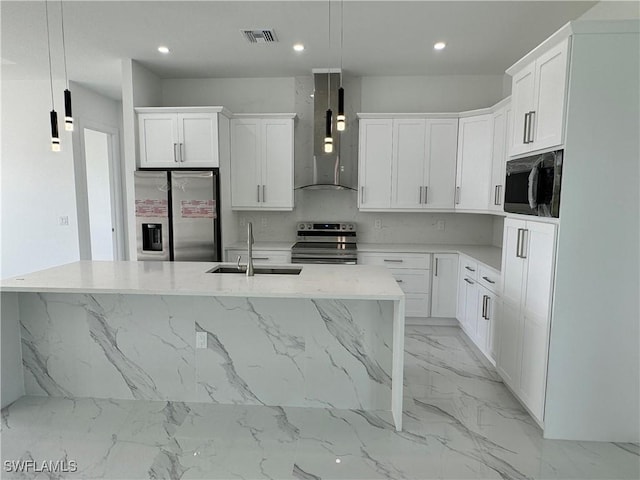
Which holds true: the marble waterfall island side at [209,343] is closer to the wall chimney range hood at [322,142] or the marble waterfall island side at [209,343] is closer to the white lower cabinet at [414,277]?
the white lower cabinet at [414,277]

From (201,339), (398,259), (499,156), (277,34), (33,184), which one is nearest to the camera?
(201,339)

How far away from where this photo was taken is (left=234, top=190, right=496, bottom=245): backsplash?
15.3 ft

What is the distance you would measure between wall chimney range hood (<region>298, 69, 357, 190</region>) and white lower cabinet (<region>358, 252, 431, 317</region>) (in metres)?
1.04

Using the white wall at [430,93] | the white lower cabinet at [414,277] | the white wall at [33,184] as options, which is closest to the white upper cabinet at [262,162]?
the white wall at [430,93]

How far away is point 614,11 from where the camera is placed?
261 centimetres

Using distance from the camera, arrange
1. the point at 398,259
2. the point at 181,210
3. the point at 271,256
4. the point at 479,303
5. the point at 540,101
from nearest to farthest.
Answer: the point at 540,101 → the point at 479,303 → the point at 181,210 → the point at 398,259 → the point at 271,256

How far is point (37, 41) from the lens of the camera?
139 inches

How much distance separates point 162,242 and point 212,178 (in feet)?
2.97

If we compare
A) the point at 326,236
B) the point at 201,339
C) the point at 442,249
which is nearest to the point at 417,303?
the point at 442,249

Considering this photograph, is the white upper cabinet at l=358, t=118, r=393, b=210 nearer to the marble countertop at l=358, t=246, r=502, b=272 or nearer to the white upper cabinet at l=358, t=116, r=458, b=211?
the white upper cabinet at l=358, t=116, r=458, b=211

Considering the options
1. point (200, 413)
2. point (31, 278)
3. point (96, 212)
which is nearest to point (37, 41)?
point (31, 278)

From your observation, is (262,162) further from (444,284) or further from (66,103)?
(444,284)

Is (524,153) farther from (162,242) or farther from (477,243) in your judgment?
(162,242)

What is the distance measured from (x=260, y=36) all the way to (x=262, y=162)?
1.41 metres
